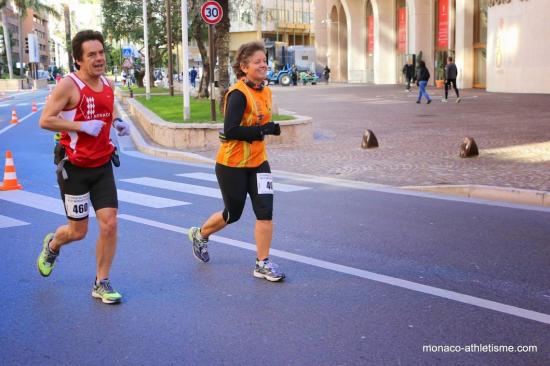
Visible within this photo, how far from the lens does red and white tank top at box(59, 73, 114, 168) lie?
16.0 feet

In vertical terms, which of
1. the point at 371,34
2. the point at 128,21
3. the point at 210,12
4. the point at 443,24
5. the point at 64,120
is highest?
the point at 128,21

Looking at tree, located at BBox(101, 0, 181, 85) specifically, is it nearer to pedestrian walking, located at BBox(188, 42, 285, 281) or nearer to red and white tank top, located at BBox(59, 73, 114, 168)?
pedestrian walking, located at BBox(188, 42, 285, 281)

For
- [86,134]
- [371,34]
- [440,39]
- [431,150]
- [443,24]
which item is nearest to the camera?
[86,134]

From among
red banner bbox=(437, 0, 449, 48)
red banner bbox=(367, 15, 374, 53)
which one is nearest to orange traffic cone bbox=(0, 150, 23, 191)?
red banner bbox=(437, 0, 449, 48)

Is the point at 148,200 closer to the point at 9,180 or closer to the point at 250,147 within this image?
the point at 9,180

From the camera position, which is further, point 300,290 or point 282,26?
point 282,26

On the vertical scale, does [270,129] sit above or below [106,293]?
above

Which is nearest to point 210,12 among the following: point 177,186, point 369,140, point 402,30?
point 369,140

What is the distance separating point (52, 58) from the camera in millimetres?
187750

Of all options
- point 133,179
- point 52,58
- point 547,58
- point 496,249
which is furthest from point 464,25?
point 52,58

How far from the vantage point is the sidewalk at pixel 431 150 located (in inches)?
434

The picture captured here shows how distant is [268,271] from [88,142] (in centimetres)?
175

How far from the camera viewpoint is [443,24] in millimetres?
48156

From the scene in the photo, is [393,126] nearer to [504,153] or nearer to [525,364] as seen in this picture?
[504,153]
